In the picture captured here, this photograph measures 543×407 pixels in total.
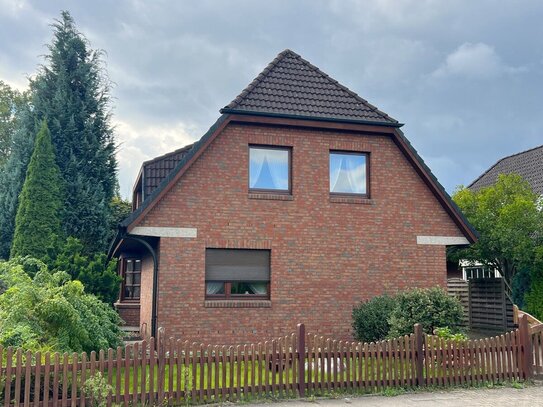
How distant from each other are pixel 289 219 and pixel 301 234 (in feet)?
1.66

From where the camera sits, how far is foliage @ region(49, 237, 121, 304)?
593 inches

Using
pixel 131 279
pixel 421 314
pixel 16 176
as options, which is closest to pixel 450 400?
pixel 421 314

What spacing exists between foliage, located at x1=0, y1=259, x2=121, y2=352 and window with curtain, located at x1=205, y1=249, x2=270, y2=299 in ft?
11.1

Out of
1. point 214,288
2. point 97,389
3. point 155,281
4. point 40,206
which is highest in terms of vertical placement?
point 40,206

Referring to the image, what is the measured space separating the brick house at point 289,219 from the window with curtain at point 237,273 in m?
0.03

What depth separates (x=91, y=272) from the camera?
49.6 feet

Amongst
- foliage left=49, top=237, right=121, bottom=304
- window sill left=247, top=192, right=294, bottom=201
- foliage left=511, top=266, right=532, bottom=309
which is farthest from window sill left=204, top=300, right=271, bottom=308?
foliage left=511, top=266, right=532, bottom=309

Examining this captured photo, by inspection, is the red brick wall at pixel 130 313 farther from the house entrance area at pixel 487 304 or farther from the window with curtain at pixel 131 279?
the house entrance area at pixel 487 304

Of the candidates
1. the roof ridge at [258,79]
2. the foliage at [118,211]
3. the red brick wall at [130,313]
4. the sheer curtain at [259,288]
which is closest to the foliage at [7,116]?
the foliage at [118,211]

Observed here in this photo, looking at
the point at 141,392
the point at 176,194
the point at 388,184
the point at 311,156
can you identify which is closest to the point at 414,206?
the point at 388,184

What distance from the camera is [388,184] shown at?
14930 millimetres

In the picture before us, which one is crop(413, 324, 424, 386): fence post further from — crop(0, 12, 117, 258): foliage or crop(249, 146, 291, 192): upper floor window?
crop(0, 12, 117, 258): foliage

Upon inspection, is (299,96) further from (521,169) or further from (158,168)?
(521,169)

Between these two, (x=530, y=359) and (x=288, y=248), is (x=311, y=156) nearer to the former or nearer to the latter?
(x=288, y=248)
